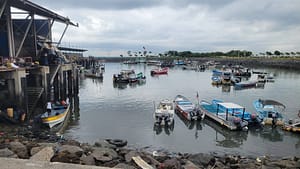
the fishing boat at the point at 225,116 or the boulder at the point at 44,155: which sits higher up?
the boulder at the point at 44,155

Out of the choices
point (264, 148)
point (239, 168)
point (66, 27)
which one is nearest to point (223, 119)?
point (264, 148)

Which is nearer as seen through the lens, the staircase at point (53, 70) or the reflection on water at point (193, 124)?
the reflection on water at point (193, 124)

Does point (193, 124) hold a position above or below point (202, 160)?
below

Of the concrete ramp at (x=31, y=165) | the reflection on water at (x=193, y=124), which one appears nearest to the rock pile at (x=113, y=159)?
the concrete ramp at (x=31, y=165)

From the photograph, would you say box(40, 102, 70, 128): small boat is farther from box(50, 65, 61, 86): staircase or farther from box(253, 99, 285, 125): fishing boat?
box(253, 99, 285, 125): fishing boat

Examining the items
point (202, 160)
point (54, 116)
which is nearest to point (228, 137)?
point (202, 160)

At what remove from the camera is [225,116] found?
20.4 metres

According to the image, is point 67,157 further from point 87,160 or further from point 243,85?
point 243,85

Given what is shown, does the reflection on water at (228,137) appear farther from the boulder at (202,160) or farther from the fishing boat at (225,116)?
the boulder at (202,160)

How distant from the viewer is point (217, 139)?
17.6 meters

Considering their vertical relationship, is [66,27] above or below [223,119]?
above

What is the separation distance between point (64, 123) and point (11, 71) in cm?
577

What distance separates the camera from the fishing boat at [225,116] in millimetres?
18703

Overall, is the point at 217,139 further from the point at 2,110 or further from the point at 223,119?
the point at 2,110
